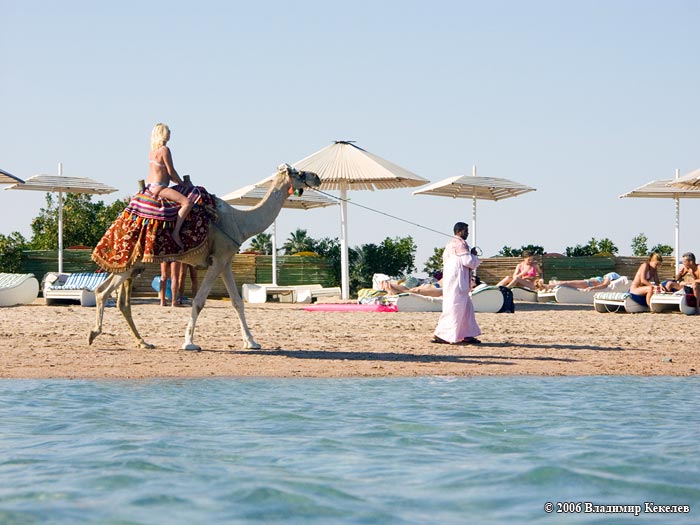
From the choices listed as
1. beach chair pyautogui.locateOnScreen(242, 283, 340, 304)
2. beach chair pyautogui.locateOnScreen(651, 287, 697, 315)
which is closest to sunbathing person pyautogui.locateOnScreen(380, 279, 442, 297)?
beach chair pyautogui.locateOnScreen(242, 283, 340, 304)

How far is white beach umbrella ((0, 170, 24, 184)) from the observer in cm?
2164

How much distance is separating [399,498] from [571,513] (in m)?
0.91

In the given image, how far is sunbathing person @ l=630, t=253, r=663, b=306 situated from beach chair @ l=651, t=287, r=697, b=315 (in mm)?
159

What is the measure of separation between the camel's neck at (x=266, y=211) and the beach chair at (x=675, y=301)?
1014 centimetres

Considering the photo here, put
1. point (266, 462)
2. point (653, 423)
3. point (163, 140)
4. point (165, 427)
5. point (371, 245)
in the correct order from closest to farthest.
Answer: point (266, 462) < point (165, 427) < point (653, 423) < point (163, 140) < point (371, 245)

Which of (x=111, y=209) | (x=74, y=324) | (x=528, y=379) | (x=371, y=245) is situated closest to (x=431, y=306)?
(x=74, y=324)

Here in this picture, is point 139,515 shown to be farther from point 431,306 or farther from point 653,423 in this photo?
point 431,306

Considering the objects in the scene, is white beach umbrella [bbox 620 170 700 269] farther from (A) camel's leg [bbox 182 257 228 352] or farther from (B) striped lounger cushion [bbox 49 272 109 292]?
(A) camel's leg [bbox 182 257 228 352]

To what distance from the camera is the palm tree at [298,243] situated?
39156mm

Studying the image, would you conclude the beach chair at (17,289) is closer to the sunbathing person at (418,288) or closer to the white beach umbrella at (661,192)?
the sunbathing person at (418,288)

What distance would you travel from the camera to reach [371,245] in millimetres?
30766

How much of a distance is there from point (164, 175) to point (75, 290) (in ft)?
33.6

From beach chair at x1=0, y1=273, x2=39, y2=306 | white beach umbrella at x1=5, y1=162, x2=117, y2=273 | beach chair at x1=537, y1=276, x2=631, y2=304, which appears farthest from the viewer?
beach chair at x1=537, y1=276, x2=631, y2=304

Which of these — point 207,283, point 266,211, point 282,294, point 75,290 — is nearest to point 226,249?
point 207,283
